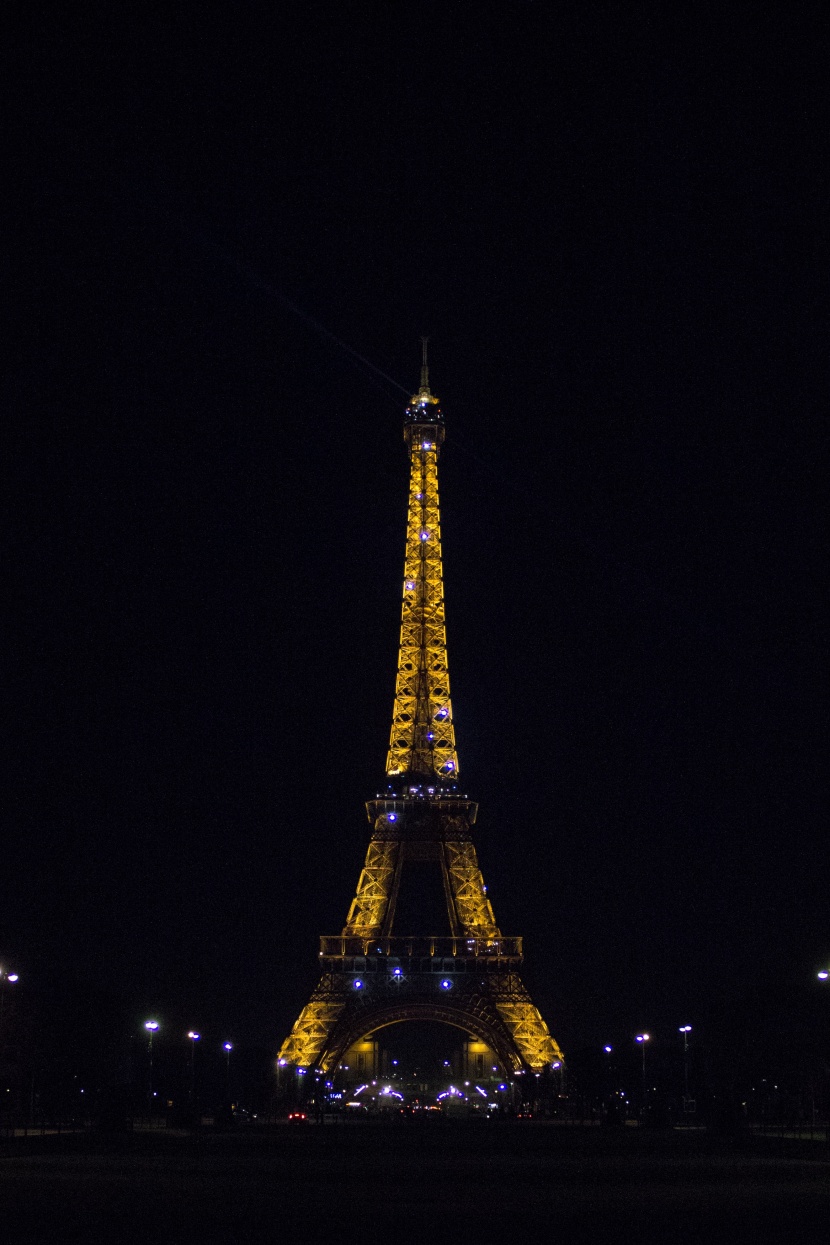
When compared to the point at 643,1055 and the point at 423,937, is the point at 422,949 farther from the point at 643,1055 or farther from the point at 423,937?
the point at 643,1055

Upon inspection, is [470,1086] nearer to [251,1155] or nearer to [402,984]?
[402,984]

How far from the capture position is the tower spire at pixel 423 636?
310ft

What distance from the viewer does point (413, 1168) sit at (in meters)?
35.4

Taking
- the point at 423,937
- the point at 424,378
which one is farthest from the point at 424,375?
the point at 423,937

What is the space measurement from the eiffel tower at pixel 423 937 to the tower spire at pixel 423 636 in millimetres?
85

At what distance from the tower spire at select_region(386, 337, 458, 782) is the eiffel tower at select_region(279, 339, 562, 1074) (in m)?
0.09

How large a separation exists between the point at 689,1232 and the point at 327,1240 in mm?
4858

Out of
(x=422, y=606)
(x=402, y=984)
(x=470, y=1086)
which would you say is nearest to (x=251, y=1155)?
(x=402, y=984)

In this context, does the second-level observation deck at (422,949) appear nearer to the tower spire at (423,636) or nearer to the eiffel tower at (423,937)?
the eiffel tower at (423,937)

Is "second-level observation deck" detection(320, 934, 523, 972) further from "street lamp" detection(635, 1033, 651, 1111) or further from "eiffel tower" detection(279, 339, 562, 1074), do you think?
"street lamp" detection(635, 1033, 651, 1111)

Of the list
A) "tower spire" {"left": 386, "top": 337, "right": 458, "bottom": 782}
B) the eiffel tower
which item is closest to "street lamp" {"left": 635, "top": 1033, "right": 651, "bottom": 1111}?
the eiffel tower

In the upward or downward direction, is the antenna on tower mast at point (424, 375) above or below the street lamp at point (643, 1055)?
above

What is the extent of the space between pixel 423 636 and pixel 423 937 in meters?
19.2

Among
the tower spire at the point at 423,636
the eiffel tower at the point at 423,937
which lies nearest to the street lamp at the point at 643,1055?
the eiffel tower at the point at 423,937
